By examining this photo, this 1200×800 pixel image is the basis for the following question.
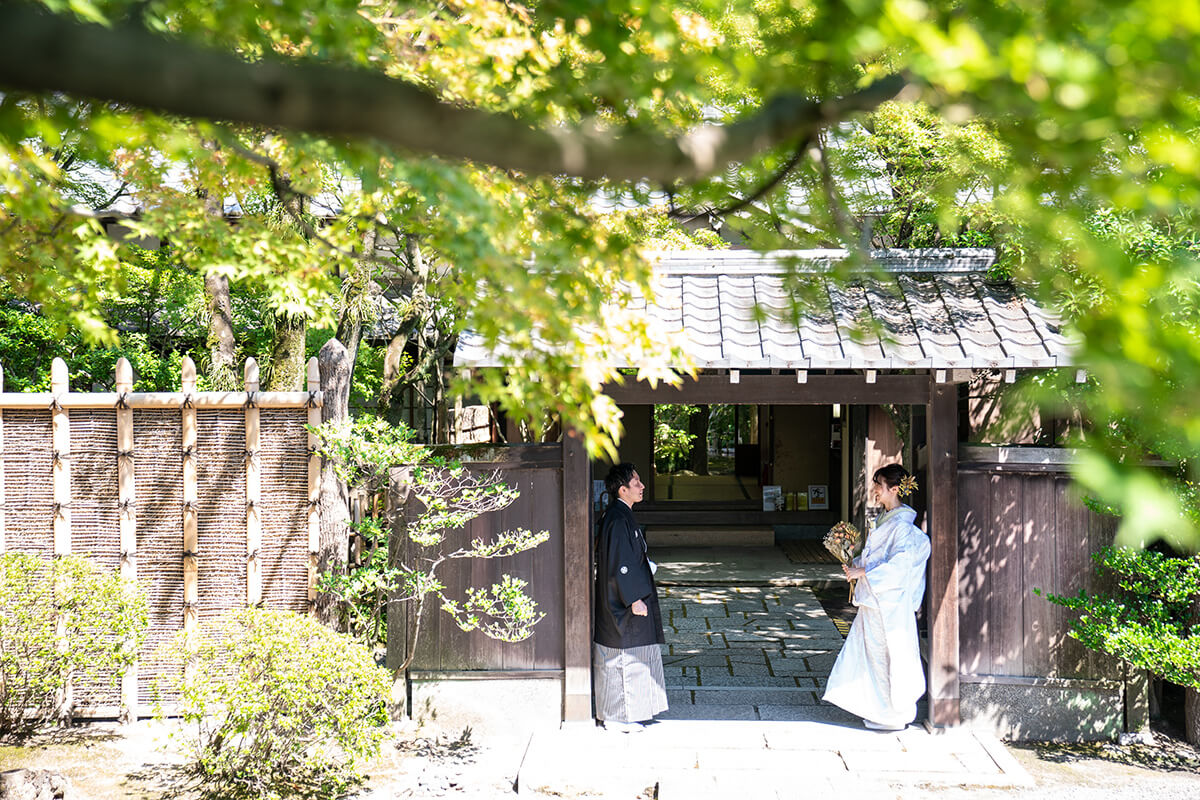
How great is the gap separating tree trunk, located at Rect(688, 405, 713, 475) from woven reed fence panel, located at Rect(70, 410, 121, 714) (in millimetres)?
10221

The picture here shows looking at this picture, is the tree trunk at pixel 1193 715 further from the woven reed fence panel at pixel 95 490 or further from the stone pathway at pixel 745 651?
the woven reed fence panel at pixel 95 490

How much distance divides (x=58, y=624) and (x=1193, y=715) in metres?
7.31

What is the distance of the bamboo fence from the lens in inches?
261

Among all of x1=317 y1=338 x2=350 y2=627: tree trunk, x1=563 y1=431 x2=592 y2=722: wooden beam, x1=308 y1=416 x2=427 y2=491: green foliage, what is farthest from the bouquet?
x1=317 y1=338 x2=350 y2=627: tree trunk

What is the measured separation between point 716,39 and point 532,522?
3408 mm

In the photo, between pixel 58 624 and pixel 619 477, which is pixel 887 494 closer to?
pixel 619 477

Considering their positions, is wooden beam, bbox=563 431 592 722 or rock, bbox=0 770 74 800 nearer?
rock, bbox=0 770 74 800

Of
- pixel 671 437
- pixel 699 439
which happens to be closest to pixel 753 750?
pixel 671 437

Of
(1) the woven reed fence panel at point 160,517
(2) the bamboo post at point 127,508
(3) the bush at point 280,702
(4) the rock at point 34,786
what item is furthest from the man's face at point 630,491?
(4) the rock at point 34,786

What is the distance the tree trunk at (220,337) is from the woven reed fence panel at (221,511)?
1.98 meters

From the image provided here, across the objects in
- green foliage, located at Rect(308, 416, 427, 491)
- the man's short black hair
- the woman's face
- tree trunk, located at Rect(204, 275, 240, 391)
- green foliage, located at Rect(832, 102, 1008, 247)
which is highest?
green foliage, located at Rect(832, 102, 1008, 247)

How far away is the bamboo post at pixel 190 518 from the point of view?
661cm

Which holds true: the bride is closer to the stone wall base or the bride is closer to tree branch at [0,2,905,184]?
the stone wall base

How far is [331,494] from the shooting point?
6.66m
